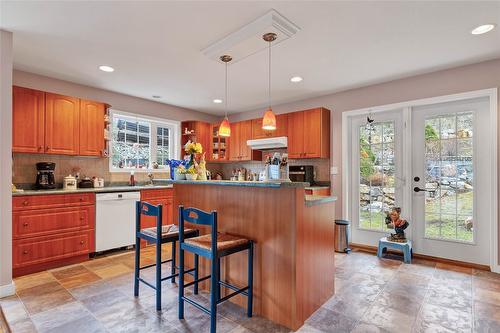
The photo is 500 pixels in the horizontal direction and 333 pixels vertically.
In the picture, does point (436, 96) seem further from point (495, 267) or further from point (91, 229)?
point (91, 229)

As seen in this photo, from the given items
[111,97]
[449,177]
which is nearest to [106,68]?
[111,97]

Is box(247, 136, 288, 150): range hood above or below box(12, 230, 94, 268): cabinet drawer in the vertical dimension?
above

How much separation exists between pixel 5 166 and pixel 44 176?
126cm

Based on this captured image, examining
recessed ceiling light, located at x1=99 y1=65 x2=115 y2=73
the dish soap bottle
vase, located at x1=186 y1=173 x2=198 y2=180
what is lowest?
the dish soap bottle

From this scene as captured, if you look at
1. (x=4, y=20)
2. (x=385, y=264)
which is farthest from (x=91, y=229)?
(x=385, y=264)

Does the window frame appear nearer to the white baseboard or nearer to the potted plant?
the white baseboard

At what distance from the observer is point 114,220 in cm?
377

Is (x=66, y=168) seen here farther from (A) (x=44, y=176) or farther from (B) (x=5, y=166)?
(B) (x=5, y=166)

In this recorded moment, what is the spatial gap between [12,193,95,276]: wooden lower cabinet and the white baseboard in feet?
1.69

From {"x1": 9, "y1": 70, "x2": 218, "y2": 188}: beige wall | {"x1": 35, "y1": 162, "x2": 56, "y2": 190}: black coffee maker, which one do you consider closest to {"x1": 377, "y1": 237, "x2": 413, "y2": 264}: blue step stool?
{"x1": 9, "y1": 70, "x2": 218, "y2": 188}: beige wall

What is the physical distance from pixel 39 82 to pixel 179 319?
375cm

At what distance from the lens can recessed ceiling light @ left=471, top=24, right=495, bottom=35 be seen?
7.82ft

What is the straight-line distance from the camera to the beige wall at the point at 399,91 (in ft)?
10.4

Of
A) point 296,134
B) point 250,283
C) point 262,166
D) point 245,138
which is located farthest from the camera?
point 262,166
